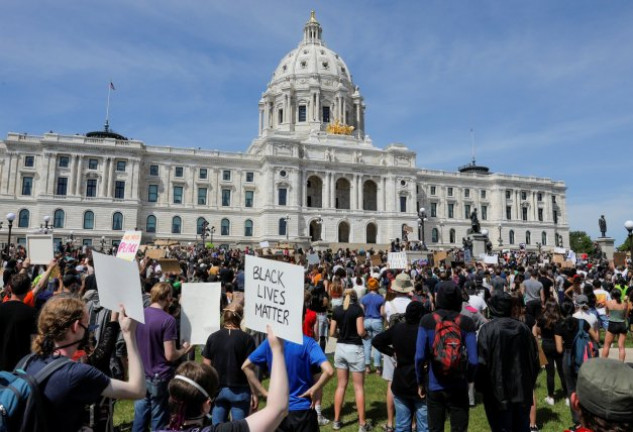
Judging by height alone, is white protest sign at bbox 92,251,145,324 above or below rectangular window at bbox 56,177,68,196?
below

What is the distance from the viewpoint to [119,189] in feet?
→ 194

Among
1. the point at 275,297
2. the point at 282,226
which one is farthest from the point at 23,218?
the point at 275,297

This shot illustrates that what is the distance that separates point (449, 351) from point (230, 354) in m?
2.43

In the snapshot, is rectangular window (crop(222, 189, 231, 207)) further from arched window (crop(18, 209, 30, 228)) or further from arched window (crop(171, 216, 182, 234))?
arched window (crop(18, 209, 30, 228))

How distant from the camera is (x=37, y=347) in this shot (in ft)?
9.46

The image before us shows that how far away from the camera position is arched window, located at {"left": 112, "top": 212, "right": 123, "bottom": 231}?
5828 centimetres

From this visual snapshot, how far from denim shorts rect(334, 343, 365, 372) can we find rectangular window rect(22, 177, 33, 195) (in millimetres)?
61565

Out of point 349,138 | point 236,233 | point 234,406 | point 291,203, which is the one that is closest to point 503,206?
point 349,138

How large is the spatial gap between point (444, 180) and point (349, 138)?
1765 centimetres

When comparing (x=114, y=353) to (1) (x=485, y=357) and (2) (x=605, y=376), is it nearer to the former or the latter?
(1) (x=485, y=357)

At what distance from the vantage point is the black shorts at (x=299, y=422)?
4.48 metres

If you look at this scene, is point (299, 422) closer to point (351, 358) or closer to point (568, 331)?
point (351, 358)

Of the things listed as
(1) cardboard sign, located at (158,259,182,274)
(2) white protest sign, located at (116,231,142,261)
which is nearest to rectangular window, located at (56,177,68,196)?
(1) cardboard sign, located at (158,259,182,274)

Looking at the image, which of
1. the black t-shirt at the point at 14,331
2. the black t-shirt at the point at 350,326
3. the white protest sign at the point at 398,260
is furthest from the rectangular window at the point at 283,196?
the black t-shirt at the point at 14,331
